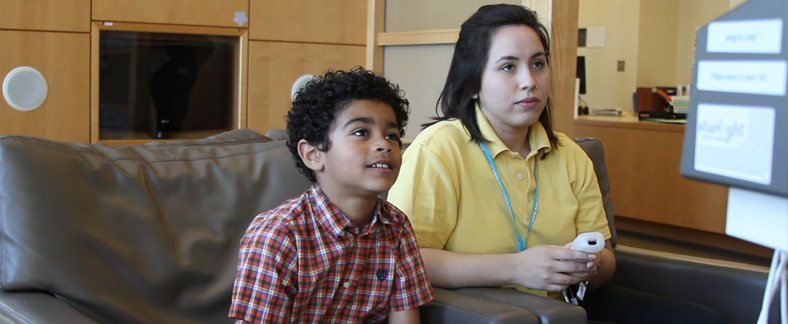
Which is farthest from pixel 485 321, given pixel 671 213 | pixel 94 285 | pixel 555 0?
pixel 671 213

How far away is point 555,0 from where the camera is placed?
2.56 m

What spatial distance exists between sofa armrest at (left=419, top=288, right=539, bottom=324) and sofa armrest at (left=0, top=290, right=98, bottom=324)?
23.2 inches

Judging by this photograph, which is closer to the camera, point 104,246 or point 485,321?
point 485,321

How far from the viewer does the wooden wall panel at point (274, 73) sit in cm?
341

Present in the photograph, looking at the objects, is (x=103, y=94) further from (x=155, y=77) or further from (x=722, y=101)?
(x=722, y=101)

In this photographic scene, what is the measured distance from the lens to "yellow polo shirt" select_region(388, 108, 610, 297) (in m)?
1.56

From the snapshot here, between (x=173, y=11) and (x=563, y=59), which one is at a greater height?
(x=173, y=11)

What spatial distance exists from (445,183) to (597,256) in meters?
0.37

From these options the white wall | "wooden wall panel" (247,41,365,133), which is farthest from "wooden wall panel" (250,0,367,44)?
the white wall

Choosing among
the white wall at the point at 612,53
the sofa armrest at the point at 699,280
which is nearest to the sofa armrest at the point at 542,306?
the sofa armrest at the point at 699,280

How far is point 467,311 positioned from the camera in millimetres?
1314

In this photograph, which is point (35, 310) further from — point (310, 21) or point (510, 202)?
point (310, 21)

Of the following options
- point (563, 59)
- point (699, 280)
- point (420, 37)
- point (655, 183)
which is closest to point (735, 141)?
point (699, 280)

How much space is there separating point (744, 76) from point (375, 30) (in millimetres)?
3081
